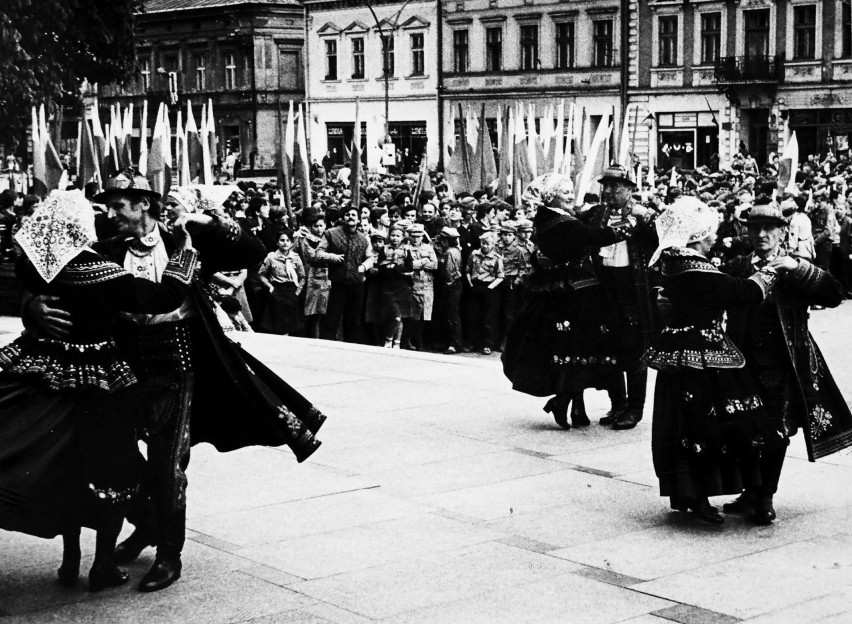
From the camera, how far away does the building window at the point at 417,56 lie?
59000 millimetres

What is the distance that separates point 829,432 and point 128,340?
370 cm

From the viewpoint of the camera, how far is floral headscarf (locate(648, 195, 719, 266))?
24.6 feet

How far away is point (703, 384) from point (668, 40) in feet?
146

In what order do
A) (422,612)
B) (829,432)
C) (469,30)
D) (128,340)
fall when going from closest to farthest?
(422,612) < (128,340) < (829,432) < (469,30)

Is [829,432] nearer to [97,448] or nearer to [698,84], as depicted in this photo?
[97,448]

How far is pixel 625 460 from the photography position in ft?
30.7

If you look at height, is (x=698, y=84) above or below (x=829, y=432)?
above

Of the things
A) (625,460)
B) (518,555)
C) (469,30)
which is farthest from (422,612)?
(469,30)

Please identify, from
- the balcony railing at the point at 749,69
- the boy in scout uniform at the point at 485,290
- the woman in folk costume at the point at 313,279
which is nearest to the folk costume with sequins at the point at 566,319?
the woman in folk costume at the point at 313,279

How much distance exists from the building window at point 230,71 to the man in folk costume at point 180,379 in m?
61.6

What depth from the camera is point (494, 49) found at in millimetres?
56625

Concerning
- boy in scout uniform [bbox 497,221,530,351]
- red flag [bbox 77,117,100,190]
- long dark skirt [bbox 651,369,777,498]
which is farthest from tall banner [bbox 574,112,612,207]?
long dark skirt [bbox 651,369,777,498]

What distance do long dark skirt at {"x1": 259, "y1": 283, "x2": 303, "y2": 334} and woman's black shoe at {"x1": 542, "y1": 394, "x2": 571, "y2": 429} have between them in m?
6.38

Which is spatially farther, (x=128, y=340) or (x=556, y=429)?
(x=556, y=429)
